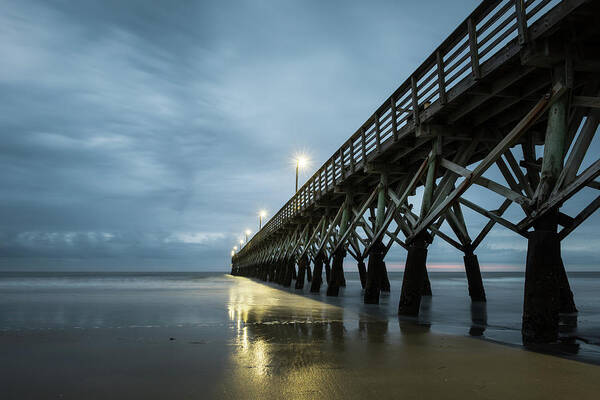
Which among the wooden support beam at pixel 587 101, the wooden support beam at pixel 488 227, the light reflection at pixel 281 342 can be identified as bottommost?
the light reflection at pixel 281 342

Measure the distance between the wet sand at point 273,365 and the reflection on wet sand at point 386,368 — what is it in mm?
11

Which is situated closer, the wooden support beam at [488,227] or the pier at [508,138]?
the pier at [508,138]

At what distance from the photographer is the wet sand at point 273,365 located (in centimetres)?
360

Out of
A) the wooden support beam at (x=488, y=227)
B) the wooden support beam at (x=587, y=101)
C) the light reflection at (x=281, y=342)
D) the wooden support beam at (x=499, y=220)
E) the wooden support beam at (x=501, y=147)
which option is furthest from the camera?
the wooden support beam at (x=488, y=227)

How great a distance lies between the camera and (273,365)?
4.51 metres

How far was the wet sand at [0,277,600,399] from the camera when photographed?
360 centimetres

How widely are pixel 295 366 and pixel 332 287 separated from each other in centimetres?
1281

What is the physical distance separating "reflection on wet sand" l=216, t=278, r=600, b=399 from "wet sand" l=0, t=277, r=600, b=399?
0.04ft

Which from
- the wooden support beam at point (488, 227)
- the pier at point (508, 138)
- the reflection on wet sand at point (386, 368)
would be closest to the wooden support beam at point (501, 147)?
the pier at point (508, 138)

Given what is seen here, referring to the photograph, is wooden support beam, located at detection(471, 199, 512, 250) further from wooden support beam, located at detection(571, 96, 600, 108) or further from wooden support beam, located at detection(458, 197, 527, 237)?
wooden support beam, located at detection(571, 96, 600, 108)

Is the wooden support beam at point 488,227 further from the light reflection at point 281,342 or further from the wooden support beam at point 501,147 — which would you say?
the light reflection at point 281,342

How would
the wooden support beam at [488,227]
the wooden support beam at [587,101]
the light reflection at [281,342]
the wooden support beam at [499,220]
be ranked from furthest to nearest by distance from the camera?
the wooden support beam at [488,227] → the wooden support beam at [499,220] → the wooden support beam at [587,101] → the light reflection at [281,342]

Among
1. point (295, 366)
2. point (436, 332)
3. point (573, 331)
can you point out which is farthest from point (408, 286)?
point (295, 366)

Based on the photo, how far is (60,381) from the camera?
3.87 meters
